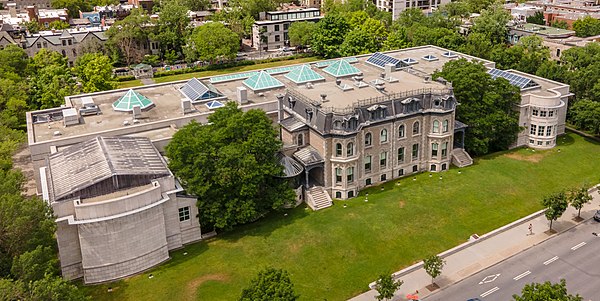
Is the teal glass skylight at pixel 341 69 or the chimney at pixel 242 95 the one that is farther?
the teal glass skylight at pixel 341 69

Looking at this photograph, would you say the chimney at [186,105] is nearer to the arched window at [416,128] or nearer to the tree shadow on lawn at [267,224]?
the tree shadow on lawn at [267,224]

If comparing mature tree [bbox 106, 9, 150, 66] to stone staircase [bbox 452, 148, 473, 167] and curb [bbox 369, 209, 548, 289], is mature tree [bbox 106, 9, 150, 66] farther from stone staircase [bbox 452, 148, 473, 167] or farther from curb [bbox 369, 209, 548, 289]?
curb [bbox 369, 209, 548, 289]

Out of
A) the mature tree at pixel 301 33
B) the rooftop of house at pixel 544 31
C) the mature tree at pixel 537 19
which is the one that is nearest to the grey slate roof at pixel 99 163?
the mature tree at pixel 301 33

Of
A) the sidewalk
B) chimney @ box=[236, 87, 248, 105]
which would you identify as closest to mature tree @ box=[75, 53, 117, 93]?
chimney @ box=[236, 87, 248, 105]

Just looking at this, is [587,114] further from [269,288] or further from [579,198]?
[269,288]

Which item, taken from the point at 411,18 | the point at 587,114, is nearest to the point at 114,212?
the point at 587,114

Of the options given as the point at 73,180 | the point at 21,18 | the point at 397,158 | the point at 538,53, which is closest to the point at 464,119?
the point at 397,158
